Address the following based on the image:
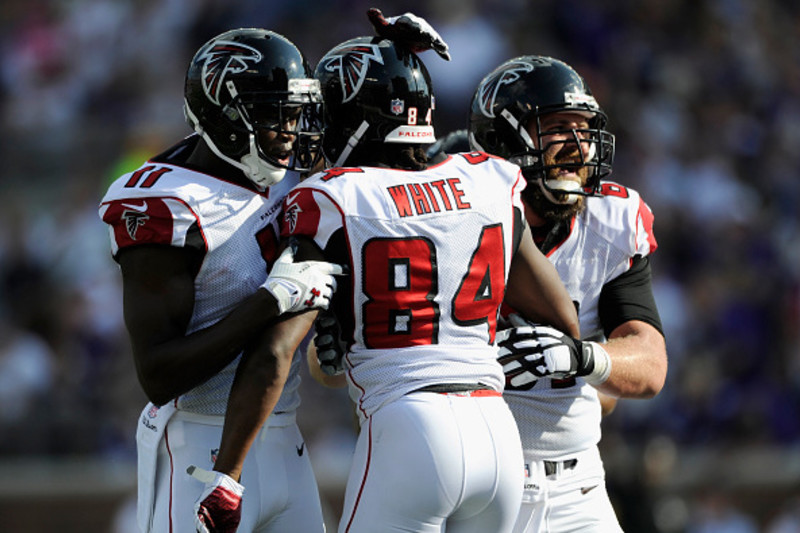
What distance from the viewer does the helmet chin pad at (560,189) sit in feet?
13.1

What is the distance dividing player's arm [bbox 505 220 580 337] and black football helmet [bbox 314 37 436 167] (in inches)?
18.8

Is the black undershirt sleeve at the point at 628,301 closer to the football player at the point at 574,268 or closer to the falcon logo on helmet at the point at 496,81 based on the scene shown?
the football player at the point at 574,268

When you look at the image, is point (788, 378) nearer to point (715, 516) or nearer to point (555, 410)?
point (715, 516)

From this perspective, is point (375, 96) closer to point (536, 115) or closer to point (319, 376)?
point (536, 115)

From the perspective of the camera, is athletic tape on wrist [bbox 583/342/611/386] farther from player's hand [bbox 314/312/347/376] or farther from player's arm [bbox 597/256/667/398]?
player's hand [bbox 314/312/347/376]

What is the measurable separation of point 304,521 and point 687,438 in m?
6.07

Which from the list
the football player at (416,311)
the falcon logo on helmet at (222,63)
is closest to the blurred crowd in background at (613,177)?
the football player at (416,311)

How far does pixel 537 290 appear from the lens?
372 centimetres

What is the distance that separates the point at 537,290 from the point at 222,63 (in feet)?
4.05

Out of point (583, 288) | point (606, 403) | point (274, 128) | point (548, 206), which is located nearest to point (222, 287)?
point (274, 128)

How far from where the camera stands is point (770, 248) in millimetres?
10133

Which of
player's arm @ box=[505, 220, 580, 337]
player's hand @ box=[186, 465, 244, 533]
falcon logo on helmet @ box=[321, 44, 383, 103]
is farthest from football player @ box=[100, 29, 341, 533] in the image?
player's arm @ box=[505, 220, 580, 337]

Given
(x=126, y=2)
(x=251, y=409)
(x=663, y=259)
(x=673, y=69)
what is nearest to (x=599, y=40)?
(x=673, y=69)

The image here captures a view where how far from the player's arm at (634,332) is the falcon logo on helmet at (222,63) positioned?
1529 mm
